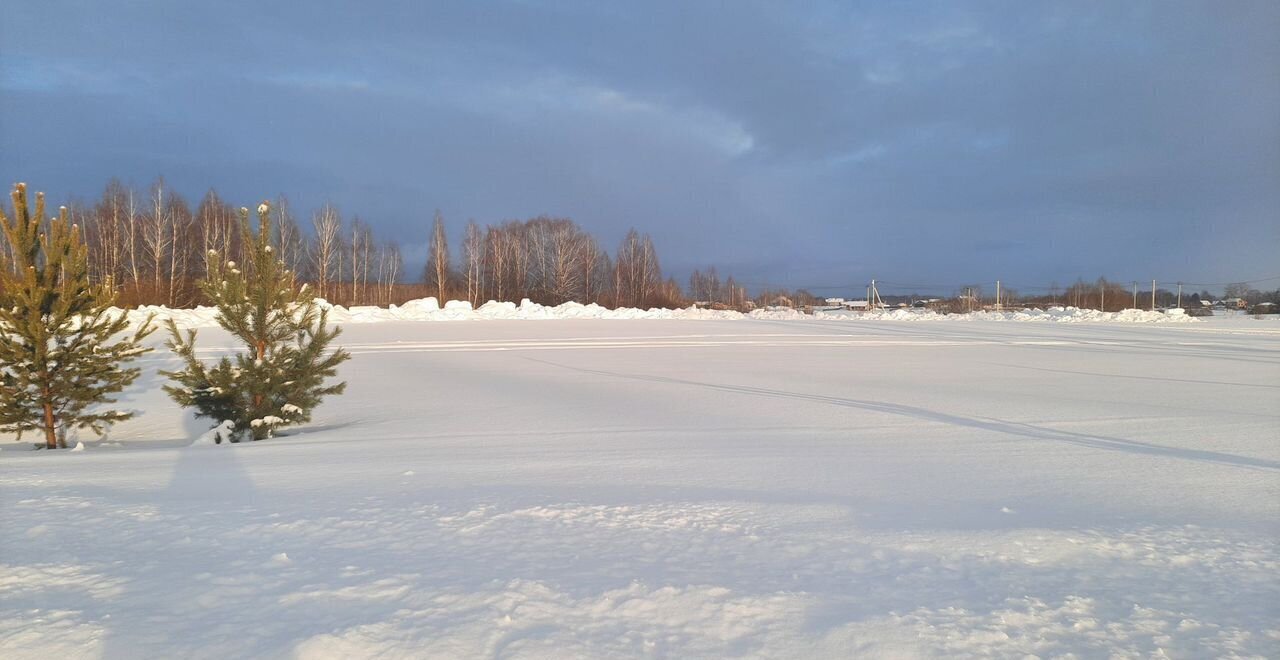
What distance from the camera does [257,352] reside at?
31.2ft

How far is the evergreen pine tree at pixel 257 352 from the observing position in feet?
30.0

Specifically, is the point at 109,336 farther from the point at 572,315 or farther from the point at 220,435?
the point at 572,315

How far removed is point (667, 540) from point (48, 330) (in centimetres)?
954

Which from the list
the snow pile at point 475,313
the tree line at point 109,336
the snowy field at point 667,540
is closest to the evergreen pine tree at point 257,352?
the tree line at point 109,336

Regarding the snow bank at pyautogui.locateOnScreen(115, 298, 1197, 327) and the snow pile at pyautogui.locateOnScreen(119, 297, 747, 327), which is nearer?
the snow pile at pyautogui.locateOnScreen(119, 297, 747, 327)

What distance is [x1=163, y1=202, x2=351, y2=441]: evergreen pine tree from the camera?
915 centimetres

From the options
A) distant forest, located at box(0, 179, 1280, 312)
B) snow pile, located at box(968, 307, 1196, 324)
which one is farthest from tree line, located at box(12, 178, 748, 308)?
snow pile, located at box(968, 307, 1196, 324)

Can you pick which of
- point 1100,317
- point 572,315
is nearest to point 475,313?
point 572,315

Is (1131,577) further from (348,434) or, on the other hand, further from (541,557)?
(348,434)

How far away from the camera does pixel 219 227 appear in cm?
5488

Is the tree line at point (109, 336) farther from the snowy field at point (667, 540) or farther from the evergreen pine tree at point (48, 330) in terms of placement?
the snowy field at point (667, 540)

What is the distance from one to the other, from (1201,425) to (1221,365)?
38.1ft

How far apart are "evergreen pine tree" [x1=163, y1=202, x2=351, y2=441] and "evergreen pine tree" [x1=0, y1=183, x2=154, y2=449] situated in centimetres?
136

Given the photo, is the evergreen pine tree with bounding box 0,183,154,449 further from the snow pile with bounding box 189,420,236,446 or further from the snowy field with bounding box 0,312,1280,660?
the snow pile with bounding box 189,420,236,446
